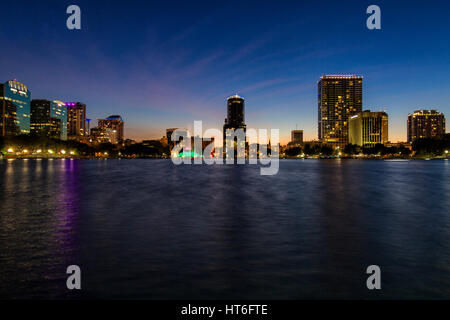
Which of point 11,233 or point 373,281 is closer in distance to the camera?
point 373,281

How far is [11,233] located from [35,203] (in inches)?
503

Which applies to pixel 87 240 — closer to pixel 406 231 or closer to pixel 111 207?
pixel 111 207

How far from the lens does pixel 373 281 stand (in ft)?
32.8
